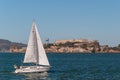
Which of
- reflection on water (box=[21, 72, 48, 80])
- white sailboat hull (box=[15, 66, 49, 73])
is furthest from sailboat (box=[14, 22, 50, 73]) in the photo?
reflection on water (box=[21, 72, 48, 80])

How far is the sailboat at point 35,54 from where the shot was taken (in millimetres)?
89312

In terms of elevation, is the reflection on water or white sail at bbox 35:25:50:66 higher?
white sail at bbox 35:25:50:66

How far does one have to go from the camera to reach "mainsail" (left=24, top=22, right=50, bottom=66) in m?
89.3

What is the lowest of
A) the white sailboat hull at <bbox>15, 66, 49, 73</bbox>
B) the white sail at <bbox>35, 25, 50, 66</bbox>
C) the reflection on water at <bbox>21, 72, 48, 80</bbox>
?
the reflection on water at <bbox>21, 72, 48, 80</bbox>

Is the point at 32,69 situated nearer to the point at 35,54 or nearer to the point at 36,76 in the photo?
the point at 35,54

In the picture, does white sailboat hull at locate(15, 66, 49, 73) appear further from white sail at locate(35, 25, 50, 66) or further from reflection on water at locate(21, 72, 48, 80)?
white sail at locate(35, 25, 50, 66)

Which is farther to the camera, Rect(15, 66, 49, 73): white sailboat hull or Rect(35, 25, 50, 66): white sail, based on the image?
Rect(15, 66, 49, 73): white sailboat hull

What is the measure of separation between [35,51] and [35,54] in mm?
659

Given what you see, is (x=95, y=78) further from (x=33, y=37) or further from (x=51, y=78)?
(x=33, y=37)

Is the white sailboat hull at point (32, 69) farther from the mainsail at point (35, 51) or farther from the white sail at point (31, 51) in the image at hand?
the white sail at point (31, 51)

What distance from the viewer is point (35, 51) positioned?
89.8 m

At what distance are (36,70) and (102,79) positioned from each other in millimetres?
16457

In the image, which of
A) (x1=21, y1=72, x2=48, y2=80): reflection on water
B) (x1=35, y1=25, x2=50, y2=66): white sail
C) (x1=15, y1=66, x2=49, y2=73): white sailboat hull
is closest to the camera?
(x1=21, y1=72, x2=48, y2=80): reflection on water

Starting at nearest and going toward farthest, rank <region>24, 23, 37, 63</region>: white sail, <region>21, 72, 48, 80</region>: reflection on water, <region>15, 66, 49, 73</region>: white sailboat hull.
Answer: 1. <region>21, 72, 48, 80</region>: reflection on water
2. <region>24, 23, 37, 63</region>: white sail
3. <region>15, 66, 49, 73</region>: white sailboat hull
